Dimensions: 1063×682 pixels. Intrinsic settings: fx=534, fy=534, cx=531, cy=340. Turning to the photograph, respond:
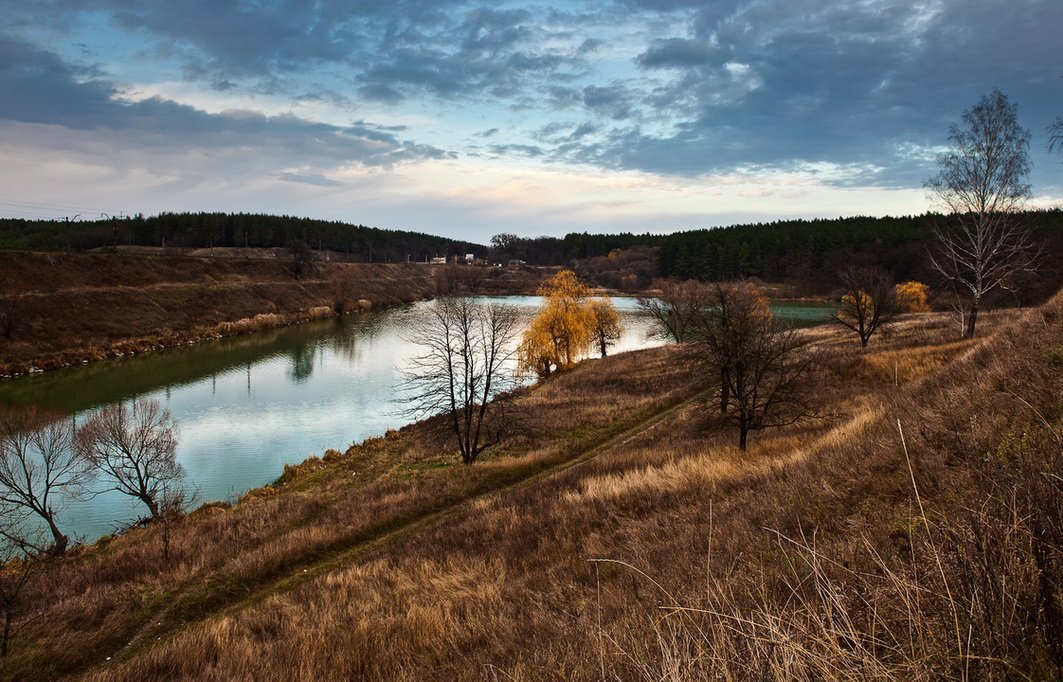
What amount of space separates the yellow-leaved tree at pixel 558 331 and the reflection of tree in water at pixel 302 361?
56.3 feet

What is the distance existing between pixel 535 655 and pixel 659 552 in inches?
123

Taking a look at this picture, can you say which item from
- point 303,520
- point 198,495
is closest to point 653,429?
point 303,520

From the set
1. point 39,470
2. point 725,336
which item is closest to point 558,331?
point 725,336

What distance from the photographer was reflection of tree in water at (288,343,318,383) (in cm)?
4192

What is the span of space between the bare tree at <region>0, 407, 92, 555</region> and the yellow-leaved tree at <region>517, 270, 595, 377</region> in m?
26.8

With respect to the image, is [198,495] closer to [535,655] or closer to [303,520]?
[303,520]

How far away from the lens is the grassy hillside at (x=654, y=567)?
8.24 feet

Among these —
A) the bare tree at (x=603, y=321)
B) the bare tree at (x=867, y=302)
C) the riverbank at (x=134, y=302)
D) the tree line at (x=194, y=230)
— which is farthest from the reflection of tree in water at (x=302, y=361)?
the tree line at (x=194, y=230)

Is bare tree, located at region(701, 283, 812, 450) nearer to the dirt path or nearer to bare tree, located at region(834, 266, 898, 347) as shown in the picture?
the dirt path

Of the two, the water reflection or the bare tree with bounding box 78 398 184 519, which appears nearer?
the bare tree with bounding box 78 398 184 519

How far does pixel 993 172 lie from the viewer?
21.4 m

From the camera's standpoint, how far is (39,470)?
69.1 feet

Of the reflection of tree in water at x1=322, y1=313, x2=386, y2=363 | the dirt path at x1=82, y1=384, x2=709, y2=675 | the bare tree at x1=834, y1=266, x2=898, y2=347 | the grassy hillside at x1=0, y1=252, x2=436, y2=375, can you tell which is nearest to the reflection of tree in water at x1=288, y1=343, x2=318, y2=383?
the reflection of tree in water at x1=322, y1=313, x2=386, y2=363

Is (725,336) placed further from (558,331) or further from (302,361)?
(302,361)
